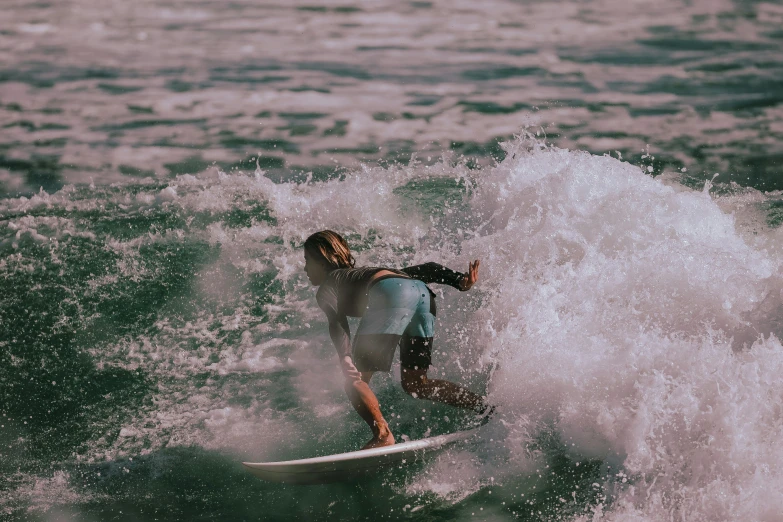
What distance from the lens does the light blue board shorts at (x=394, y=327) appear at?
5344 mm

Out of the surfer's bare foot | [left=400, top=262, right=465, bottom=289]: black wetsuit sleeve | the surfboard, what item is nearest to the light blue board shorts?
[left=400, top=262, right=465, bottom=289]: black wetsuit sleeve

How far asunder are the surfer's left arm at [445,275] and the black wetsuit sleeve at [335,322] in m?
0.56

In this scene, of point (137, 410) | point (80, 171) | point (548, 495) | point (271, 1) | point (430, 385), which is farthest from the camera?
point (271, 1)

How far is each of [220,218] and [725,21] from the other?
13962 mm

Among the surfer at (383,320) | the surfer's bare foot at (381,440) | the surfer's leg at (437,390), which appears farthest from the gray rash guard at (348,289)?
the surfer's bare foot at (381,440)

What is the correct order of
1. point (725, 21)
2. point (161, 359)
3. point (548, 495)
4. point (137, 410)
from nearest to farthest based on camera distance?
point (548, 495) → point (137, 410) → point (161, 359) → point (725, 21)

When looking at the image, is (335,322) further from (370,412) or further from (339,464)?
(339,464)

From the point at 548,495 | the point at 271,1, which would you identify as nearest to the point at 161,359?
the point at 548,495

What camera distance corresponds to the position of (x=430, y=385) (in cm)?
545

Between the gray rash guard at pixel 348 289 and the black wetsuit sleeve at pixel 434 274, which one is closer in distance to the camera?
the gray rash guard at pixel 348 289

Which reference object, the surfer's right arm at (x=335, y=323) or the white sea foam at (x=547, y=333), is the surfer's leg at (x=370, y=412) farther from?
the white sea foam at (x=547, y=333)

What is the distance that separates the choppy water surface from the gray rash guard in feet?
2.83

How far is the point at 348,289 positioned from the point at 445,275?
69 cm

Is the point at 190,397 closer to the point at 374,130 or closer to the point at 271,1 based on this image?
the point at 374,130
